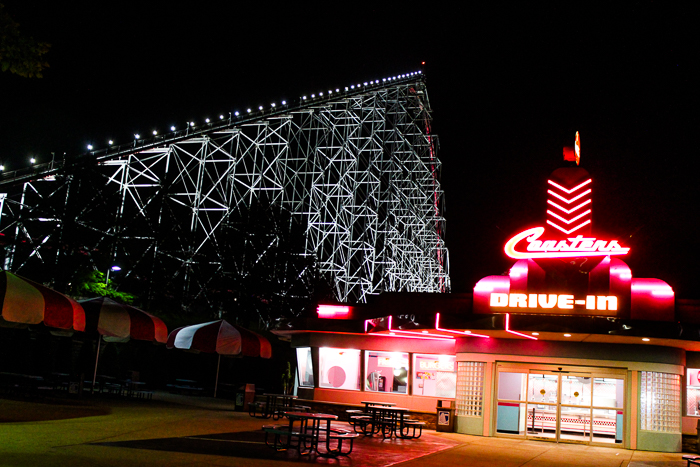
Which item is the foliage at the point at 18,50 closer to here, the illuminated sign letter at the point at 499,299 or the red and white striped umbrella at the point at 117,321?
the red and white striped umbrella at the point at 117,321

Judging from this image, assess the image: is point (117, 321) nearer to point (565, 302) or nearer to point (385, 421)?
point (385, 421)

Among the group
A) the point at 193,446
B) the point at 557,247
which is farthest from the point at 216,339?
the point at 557,247

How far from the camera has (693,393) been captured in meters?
15.6

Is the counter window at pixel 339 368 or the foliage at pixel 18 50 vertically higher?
the foliage at pixel 18 50

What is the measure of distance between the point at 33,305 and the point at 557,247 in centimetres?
1066

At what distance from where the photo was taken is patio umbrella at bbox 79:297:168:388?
48.4 feet

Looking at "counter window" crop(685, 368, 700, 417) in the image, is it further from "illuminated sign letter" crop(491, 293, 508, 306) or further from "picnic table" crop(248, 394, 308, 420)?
"picnic table" crop(248, 394, 308, 420)

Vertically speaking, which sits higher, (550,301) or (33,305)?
(550,301)

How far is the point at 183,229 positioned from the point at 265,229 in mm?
4446

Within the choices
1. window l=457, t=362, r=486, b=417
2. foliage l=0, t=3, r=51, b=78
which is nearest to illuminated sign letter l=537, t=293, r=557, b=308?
window l=457, t=362, r=486, b=417

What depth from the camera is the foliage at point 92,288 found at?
89.4 feet

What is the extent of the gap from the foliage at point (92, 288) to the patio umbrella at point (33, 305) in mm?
15218

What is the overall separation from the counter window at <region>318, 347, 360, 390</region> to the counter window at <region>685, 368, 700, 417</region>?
815 centimetres

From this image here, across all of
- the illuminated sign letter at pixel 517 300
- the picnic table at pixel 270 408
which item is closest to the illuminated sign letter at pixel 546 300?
the illuminated sign letter at pixel 517 300
